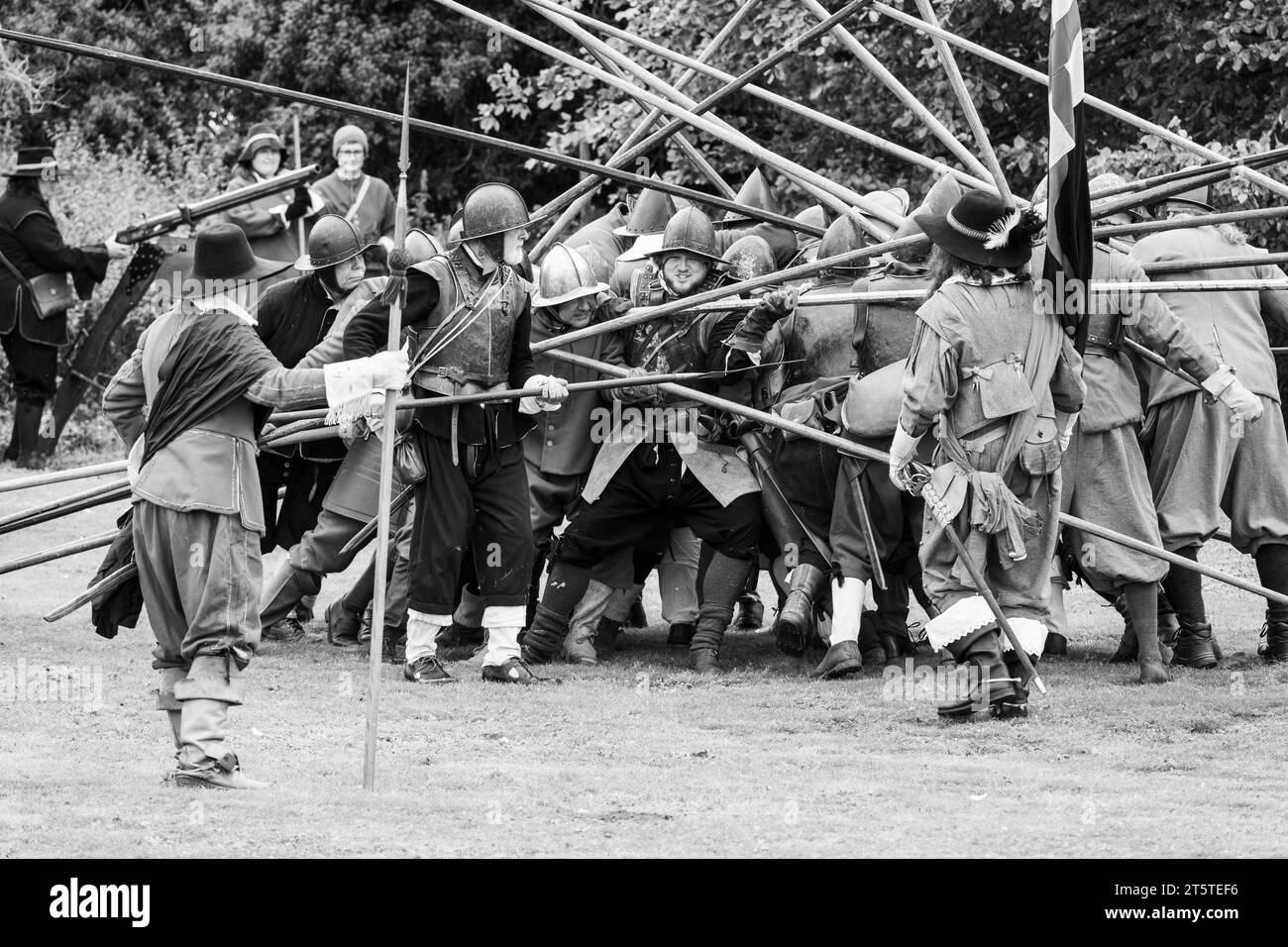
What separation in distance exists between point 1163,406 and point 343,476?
369 centimetres

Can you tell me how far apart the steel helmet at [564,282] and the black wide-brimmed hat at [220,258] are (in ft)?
8.37

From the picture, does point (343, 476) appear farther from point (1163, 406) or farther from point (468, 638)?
point (1163, 406)

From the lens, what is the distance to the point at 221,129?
22516 mm

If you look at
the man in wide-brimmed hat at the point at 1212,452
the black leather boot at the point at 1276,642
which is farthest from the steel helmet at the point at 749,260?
the black leather boot at the point at 1276,642

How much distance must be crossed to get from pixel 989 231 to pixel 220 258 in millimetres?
2719

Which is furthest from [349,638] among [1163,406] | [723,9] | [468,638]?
[723,9]

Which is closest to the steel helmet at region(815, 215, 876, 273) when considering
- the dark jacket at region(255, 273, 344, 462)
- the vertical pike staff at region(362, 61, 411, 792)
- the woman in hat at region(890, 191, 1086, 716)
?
the woman in hat at region(890, 191, 1086, 716)

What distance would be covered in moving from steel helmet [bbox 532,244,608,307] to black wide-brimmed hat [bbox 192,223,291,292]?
2.55 m

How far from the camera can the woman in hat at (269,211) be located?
477 inches

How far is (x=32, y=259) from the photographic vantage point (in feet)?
43.9

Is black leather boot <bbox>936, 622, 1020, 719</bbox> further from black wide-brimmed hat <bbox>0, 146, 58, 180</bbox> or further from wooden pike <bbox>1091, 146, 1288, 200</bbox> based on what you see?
black wide-brimmed hat <bbox>0, 146, 58, 180</bbox>

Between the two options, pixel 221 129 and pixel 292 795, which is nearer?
pixel 292 795

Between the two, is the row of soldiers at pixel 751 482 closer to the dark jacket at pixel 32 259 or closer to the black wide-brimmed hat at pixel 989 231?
the black wide-brimmed hat at pixel 989 231

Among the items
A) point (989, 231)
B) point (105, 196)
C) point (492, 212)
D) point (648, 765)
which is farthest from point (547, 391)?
point (105, 196)
